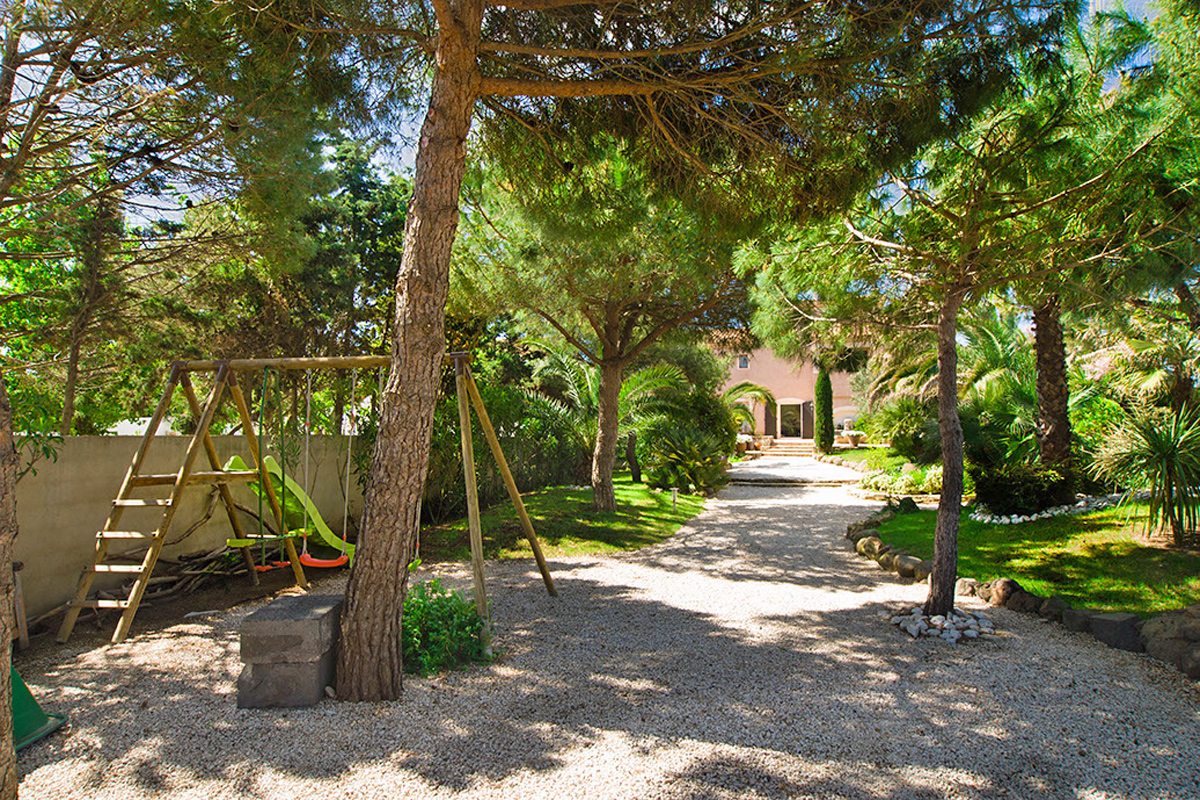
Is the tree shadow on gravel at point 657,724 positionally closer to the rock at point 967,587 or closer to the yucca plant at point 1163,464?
the rock at point 967,587

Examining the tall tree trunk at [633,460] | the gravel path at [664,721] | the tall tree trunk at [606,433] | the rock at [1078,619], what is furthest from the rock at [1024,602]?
the tall tree trunk at [633,460]

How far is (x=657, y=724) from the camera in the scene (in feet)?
11.8

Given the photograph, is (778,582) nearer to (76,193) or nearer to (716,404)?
(76,193)

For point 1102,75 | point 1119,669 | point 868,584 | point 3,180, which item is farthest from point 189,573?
point 1102,75

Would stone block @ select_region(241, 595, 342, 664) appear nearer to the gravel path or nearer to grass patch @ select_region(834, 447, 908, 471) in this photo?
the gravel path

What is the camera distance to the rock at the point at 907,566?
716cm

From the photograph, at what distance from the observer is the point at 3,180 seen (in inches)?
209

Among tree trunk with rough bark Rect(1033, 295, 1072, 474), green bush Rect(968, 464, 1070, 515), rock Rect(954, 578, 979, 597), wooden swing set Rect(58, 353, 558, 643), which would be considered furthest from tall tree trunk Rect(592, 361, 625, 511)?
tree trunk with rough bark Rect(1033, 295, 1072, 474)

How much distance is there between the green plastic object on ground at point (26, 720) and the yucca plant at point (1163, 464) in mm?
8287

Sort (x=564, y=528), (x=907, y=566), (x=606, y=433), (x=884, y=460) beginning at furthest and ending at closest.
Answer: (x=884, y=460) → (x=606, y=433) → (x=564, y=528) → (x=907, y=566)

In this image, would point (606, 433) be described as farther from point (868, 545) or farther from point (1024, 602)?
point (1024, 602)

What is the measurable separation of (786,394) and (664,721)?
31.7m

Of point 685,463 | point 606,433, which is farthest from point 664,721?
point 685,463

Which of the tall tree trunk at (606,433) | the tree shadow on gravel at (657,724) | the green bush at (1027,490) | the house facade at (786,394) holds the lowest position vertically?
the tree shadow on gravel at (657,724)
